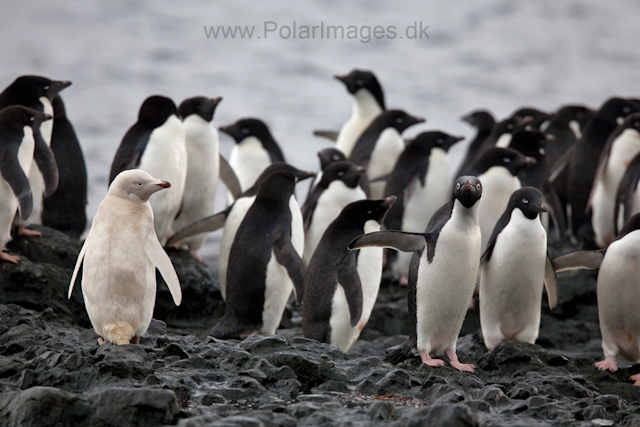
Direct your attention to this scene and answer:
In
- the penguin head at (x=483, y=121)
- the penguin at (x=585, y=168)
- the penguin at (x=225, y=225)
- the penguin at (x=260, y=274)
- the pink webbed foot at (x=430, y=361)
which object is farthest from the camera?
the penguin head at (x=483, y=121)

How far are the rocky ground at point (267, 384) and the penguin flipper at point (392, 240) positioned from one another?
68 centimetres

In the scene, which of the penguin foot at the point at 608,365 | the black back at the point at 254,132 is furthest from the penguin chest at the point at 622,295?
the black back at the point at 254,132

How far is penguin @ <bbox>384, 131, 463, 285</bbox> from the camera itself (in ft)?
27.4

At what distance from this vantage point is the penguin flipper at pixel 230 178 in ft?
27.9

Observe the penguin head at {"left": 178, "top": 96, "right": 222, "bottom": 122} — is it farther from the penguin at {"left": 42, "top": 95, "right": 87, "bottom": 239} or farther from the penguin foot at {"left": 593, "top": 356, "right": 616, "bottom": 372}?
the penguin foot at {"left": 593, "top": 356, "right": 616, "bottom": 372}

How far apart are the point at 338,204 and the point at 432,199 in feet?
4.84

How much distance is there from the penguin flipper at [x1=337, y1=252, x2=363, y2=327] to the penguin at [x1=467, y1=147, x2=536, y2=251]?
2.17 m

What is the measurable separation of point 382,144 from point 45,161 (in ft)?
14.4

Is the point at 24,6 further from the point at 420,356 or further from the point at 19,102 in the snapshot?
the point at 420,356

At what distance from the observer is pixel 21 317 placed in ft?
16.0

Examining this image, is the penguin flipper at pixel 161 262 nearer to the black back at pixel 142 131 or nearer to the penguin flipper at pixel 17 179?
the penguin flipper at pixel 17 179

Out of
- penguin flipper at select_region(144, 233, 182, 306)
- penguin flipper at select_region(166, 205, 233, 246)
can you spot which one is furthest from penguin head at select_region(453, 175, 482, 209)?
penguin flipper at select_region(166, 205, 233, 246)

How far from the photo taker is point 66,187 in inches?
291

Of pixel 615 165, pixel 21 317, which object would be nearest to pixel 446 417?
pixel 21 317
